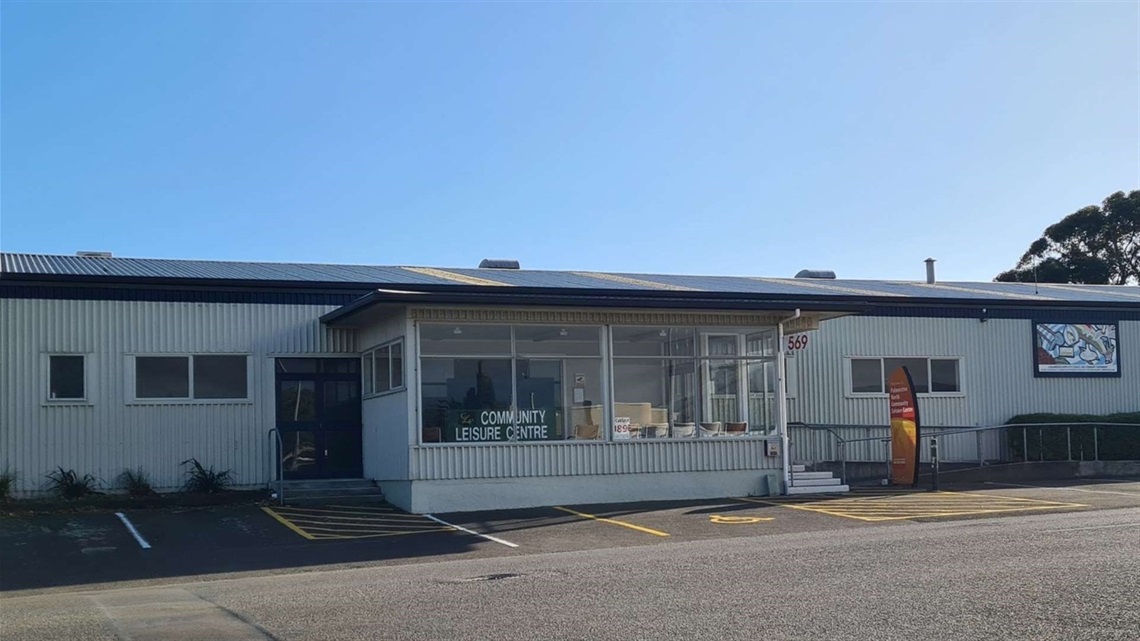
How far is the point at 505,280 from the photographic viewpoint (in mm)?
25891

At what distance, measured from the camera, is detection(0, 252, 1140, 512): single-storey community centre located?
19656 mm

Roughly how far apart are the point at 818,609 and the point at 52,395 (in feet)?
52.5

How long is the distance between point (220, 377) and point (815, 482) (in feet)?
37.4

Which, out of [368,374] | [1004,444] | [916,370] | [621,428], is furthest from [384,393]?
[1004,444]

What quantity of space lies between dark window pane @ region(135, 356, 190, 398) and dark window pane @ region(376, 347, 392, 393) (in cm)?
354

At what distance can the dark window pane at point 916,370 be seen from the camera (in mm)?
27281

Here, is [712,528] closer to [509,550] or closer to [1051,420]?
[509,550]

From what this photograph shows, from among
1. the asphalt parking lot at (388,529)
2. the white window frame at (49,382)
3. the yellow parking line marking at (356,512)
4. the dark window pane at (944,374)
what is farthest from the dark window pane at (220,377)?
the dark window pane at (944,374)

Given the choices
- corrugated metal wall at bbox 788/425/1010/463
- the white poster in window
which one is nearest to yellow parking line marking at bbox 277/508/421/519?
the white poster in window

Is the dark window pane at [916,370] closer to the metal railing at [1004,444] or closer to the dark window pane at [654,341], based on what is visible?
the metal railing at [1004,444]

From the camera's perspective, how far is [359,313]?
20.4 meters

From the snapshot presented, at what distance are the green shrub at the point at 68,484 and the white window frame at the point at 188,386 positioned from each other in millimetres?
1584

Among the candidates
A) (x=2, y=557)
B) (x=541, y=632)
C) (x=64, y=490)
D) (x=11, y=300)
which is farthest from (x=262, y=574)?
(x=11, y=300)

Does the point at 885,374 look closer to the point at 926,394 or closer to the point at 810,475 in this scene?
the point at 926,394
